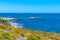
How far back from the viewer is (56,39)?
586 inches

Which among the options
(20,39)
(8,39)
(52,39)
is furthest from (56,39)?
(8,39)

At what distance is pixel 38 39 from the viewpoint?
39.5 feet

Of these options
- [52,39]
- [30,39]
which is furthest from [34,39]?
[52,39]

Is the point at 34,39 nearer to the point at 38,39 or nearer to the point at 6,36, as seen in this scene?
the point at 38,39

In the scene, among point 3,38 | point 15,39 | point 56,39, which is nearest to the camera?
point 3,38

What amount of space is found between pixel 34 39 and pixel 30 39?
0.74ft

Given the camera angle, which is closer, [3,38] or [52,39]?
[3,38]

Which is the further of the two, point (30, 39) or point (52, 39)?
point (52, 39)

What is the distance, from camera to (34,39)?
37.9ft

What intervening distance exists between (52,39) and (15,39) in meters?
3.44

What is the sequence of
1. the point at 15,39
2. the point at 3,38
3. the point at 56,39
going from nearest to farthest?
the point at 3,38 < the point at 15,39 < the point at 56,39

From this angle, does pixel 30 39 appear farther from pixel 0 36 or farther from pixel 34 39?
pixel 0 36

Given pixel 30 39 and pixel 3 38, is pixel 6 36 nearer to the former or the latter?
pixel 3 38

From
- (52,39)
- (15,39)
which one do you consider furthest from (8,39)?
(52,39)
